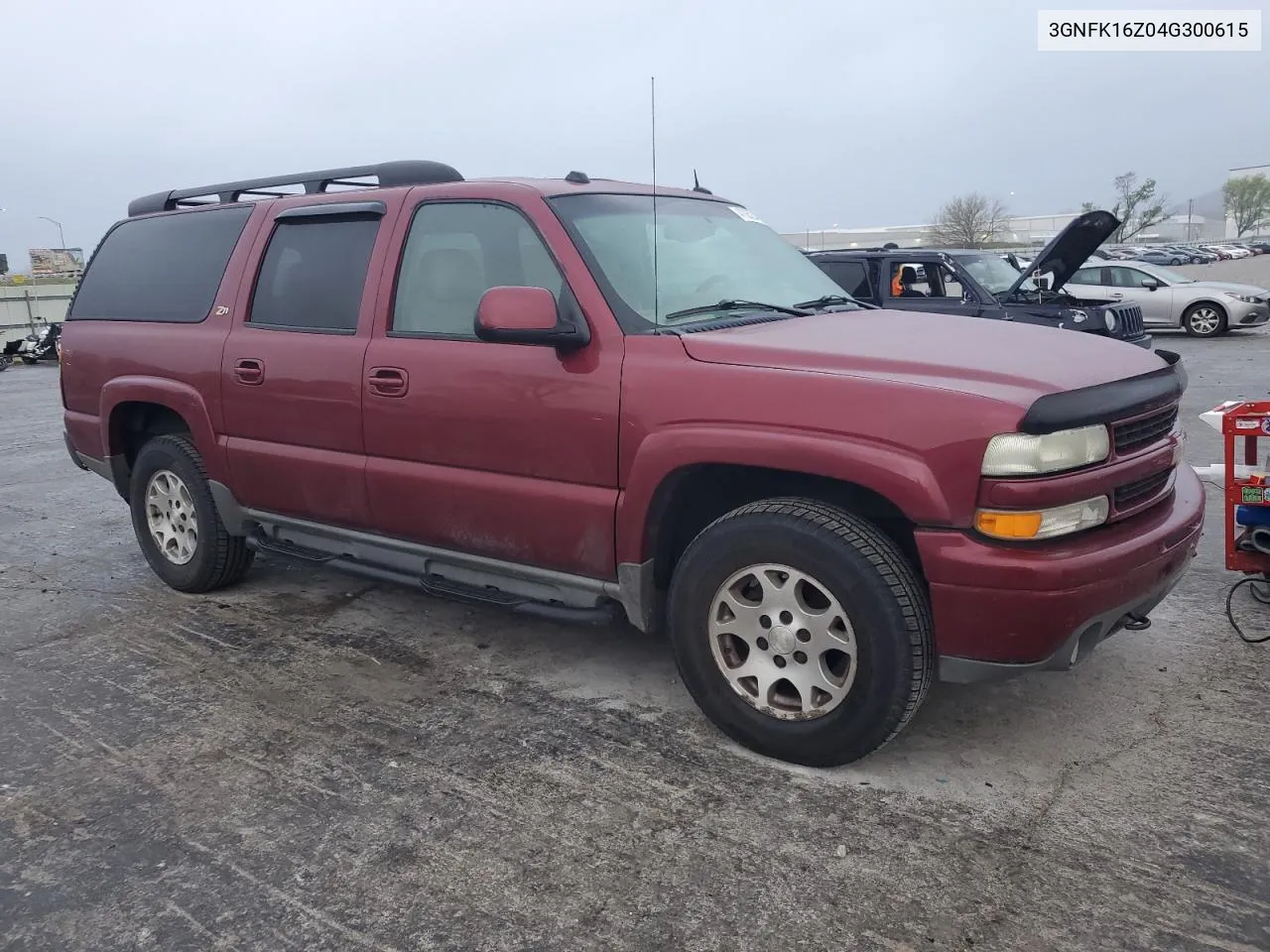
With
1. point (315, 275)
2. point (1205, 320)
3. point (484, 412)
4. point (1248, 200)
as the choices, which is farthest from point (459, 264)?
point (1248, 200)

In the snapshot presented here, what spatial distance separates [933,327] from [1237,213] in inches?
4638

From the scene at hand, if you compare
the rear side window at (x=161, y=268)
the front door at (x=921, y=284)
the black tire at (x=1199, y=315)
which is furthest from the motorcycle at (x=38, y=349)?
the black tire at (x=1199, y=315)

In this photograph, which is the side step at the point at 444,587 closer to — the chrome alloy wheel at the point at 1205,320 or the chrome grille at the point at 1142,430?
the chrome grille at the point at 1142,430

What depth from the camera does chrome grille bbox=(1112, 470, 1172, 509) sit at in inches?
119

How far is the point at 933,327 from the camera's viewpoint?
12.2 ft

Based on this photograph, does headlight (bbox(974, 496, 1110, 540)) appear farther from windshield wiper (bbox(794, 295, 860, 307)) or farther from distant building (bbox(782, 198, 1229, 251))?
distant building (bbox(782, 198, 1229, 251))

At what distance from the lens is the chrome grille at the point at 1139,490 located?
3.03m

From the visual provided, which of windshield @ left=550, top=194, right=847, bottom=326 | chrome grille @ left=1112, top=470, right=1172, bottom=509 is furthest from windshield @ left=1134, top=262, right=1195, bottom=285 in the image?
chrome grille @ left=1112, top=470, right=1172, bottom=509

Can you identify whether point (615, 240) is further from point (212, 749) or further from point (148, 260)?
point (148, 260)

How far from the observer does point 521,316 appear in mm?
3338

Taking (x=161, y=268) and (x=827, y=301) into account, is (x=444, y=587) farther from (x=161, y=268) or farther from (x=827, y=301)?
(x=161, y=268)

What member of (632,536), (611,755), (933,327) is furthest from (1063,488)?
(611,755)

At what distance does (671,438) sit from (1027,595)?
116 cm

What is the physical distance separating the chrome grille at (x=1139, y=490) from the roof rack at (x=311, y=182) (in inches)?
111
